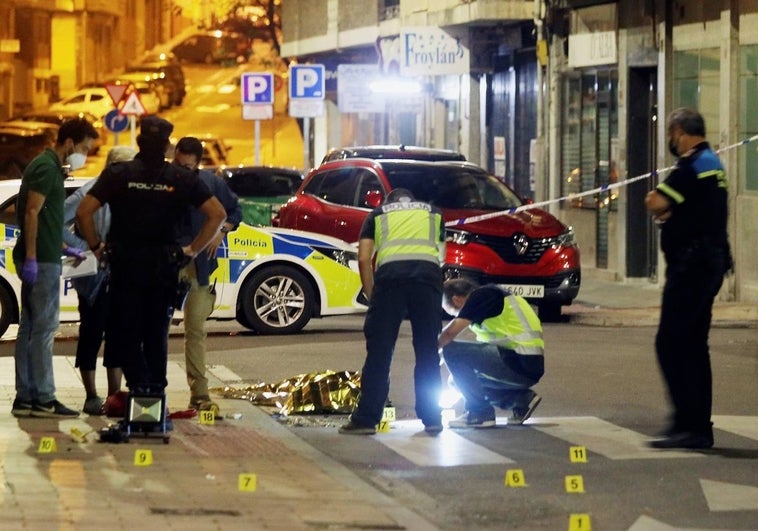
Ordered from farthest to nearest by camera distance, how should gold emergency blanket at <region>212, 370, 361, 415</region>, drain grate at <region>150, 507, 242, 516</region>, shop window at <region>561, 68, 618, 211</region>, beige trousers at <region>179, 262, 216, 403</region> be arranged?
1. shop window at <region>561, 68, 618, 211</region>
2. gold emergency blanket at <region>212, 370, 361, 415</region>
3. beige trousers at <region>179, 262, 216, 403</region>
4. drain grate at <region>150, 507, 242, 516</region>

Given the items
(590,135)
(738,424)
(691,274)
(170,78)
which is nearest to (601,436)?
(738,424)

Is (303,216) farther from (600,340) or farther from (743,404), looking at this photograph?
(743,404)

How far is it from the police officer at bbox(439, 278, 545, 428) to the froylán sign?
21822mm

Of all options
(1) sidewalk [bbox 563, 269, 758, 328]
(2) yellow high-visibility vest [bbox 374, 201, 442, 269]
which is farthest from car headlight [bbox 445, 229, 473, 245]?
(2) yellow high-visibility vest [bbox 374, 201, 442, 269]

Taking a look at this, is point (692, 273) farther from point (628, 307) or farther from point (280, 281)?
point (628, 307)

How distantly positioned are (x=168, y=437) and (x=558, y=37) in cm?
1940

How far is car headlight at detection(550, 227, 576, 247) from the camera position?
19328 mm

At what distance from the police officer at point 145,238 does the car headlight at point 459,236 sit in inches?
337

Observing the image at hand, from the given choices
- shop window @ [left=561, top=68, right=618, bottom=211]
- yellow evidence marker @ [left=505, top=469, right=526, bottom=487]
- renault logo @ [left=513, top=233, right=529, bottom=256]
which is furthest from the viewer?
shop window @ [left=561, top=68, right=618, bottom=211]

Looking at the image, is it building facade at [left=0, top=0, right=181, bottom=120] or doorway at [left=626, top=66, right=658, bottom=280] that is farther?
building facade at [left=0, top=0, right=181, bottom=120]

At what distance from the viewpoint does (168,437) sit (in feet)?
33.7

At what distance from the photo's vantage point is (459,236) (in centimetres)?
1888

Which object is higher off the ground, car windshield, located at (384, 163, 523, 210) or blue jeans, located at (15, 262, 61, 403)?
car windshield, located at (384, 163, 523, 210)

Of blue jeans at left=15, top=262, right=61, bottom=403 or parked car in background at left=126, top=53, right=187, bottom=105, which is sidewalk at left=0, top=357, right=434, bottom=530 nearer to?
blue jeans at left=15, top=262, right=61, bottom=403
